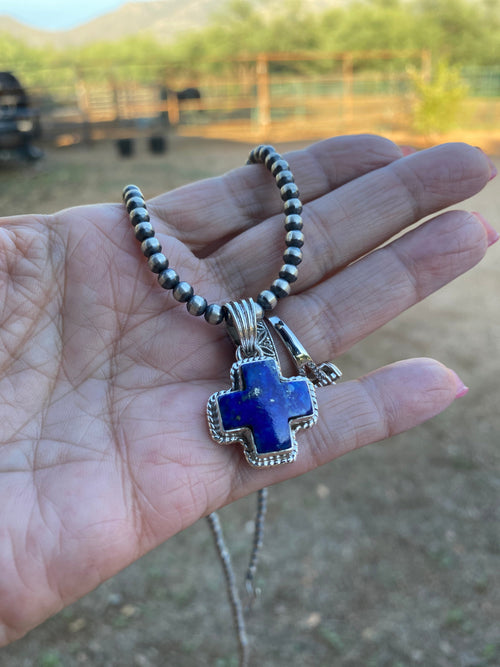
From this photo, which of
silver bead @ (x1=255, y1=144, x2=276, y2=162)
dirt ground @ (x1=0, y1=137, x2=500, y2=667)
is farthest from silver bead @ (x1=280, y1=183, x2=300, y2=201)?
dirt ground @ (x1=0, y1=137, x2=500, y2=667)

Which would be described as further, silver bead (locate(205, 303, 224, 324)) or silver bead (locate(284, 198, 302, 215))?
silver bead (locate(284, 198, 302, 215))

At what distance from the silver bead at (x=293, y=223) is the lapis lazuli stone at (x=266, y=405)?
56cm

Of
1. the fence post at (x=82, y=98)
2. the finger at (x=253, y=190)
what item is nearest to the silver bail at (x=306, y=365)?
the finger at (x=253, y=190)

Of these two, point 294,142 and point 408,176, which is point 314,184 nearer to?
point 408,176

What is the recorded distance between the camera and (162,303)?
225cm

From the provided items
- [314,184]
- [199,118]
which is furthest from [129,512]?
[199,118]

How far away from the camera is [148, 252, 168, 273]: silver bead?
7.02 ft

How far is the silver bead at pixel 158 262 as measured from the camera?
214 cm

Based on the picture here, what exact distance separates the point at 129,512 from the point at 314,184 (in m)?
1.59

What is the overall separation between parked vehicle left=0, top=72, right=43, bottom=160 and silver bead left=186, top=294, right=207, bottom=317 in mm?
12087

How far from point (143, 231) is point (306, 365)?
2.64ft

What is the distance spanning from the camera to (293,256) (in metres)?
2.22

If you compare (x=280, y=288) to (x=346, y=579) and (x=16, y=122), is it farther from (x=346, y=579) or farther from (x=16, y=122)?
(x=16, y=122)

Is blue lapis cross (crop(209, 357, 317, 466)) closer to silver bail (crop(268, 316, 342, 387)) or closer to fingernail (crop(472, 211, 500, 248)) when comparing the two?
silver bail (crop(268, 316, 342, 387))
